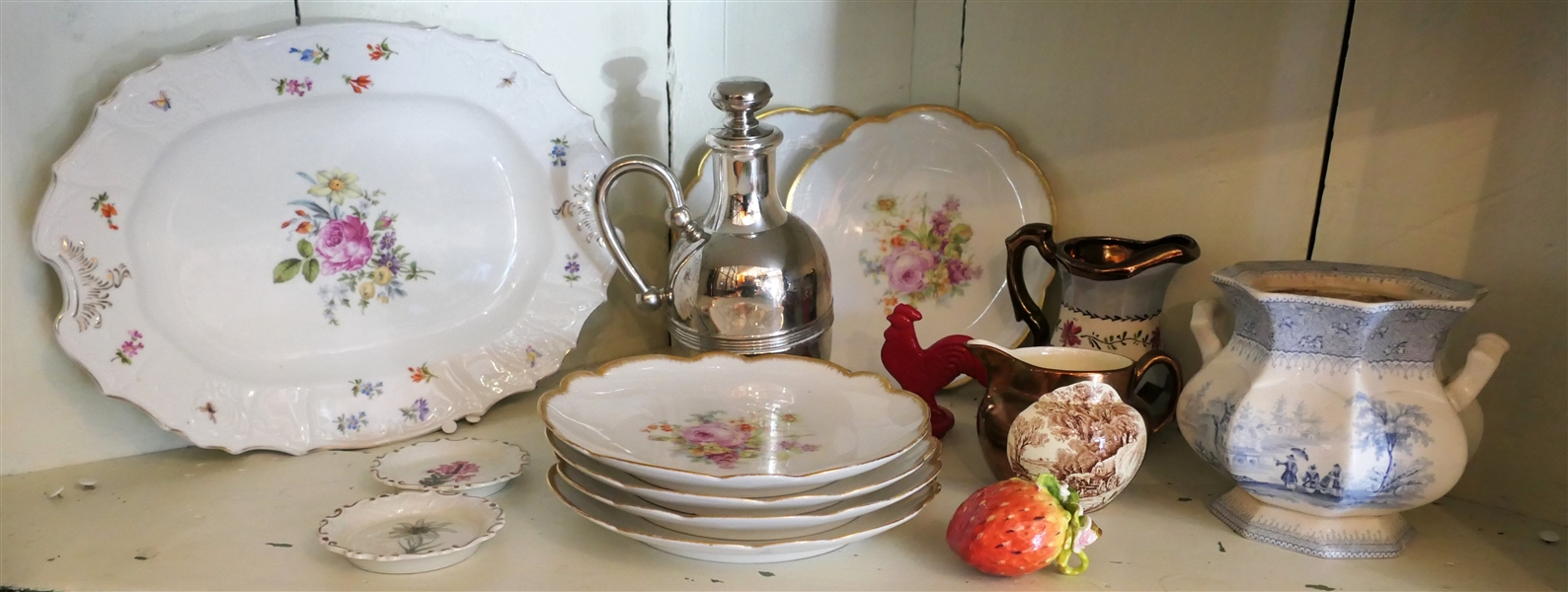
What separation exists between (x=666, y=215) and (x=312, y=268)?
11.8 inches

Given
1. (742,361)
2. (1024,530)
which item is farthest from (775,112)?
(1024,530)

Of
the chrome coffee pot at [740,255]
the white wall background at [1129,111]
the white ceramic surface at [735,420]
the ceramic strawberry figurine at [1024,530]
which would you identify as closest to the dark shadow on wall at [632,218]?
the white wall background at [1129,111]

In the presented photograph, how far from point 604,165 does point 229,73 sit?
31 cm

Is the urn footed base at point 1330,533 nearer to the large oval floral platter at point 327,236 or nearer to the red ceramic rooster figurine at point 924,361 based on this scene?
the red ceramic rooster figurine at point 924,361

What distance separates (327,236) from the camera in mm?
907

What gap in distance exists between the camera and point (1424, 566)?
74 centimetres

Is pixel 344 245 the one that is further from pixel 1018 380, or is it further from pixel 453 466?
pixel 1018 380

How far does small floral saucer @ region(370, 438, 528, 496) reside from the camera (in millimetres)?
823

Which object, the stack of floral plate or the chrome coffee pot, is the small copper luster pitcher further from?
the chrome coffee pot

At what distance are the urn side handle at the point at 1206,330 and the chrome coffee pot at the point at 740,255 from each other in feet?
1.02

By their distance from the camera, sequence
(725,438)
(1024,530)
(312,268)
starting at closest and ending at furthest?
(1024,530)
(725,438)
(312,268)

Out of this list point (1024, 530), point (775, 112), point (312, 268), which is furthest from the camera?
point (775, 112)

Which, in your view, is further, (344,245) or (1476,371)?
(344,245)

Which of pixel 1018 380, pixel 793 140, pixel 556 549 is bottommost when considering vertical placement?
pixel 556 549
